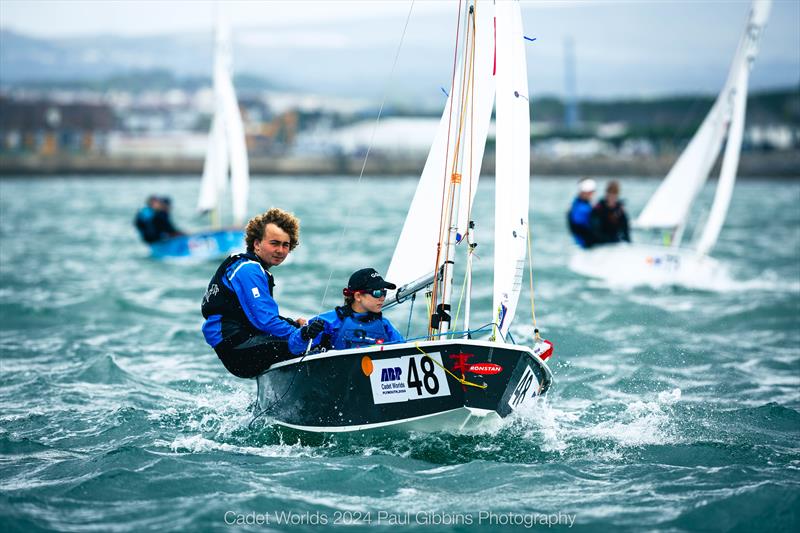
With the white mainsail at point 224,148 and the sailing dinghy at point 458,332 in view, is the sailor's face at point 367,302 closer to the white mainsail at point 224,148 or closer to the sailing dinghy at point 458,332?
the sailing dinghy at point 458,332

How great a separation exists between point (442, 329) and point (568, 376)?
285 cm

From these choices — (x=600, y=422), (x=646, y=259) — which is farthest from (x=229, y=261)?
(x=646, y=259)

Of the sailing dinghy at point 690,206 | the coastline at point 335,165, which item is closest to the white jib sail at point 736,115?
the sailing dinghy at point 690,206

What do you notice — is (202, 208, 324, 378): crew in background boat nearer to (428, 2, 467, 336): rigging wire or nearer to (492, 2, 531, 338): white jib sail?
(428, 2, 467, 336): rigging wire

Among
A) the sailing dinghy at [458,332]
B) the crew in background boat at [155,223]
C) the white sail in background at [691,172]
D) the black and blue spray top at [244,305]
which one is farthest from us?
the crew in background boat at [155,223]

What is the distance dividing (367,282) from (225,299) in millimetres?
960

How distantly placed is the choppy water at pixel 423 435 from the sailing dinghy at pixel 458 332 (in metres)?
0.26

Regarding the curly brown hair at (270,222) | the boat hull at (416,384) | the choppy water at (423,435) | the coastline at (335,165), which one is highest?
the coastline at (335,165)

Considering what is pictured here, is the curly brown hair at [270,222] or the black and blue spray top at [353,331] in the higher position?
the curly brown hair at [270,222]

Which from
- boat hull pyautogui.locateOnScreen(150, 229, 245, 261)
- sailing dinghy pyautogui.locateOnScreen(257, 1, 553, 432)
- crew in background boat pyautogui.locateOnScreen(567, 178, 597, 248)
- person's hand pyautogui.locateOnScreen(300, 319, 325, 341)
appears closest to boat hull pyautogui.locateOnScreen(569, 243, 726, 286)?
crew in background boat pyautogui.locateOnScreen(567, 178, 597, 248)

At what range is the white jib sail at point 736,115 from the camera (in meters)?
14.2

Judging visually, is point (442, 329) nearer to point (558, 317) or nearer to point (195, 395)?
point (195, 395)

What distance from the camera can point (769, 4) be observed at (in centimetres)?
1415

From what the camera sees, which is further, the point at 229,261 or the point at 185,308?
the point at 185,308
